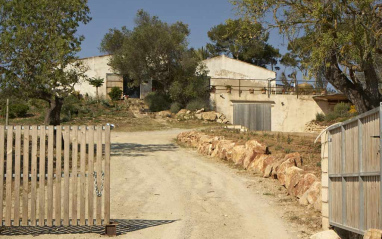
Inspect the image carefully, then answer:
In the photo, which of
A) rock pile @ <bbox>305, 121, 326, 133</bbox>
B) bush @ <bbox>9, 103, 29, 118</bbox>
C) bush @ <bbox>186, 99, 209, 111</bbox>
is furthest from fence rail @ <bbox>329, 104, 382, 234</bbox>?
bush @ <bbox>186, 99, 209, 111</bbox>

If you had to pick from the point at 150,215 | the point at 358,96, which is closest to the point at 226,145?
the point at 358,96

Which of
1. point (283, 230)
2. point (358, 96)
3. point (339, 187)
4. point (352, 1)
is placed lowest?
point (283, 230)

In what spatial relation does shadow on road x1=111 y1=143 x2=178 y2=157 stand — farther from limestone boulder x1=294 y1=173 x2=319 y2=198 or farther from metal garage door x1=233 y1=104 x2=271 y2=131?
metal garage door x1=233 y1=104 x2=271 y2=131

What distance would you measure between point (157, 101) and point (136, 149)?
63.2 ft

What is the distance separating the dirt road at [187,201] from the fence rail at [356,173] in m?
1.34

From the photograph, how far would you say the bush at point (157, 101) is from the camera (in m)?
39.9

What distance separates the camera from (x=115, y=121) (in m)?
33.4

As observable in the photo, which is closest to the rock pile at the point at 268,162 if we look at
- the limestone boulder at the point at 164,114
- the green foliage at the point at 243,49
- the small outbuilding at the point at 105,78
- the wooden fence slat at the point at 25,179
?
the wooden fence slat at the point at 25,179

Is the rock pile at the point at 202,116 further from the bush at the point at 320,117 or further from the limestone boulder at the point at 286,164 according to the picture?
the limestone boulder at the point at 286,164

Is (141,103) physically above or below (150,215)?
above

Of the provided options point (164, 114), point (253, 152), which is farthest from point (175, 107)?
Result: point (253, 152)

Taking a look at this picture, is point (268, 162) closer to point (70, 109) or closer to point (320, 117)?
point (70, 109)

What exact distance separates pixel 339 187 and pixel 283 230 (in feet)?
5.02

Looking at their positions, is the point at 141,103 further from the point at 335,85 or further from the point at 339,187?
the point at 339,187
